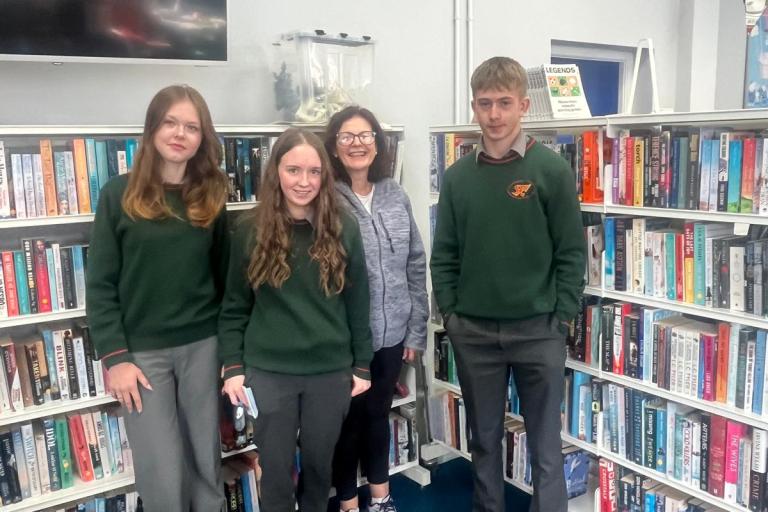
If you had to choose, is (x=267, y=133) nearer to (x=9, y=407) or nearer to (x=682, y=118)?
(x=9, y=407)

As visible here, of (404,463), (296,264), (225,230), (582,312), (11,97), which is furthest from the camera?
(404,463)

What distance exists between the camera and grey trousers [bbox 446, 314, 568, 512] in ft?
6.61

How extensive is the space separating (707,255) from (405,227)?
2.99 ft

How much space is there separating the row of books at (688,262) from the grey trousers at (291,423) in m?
0.96

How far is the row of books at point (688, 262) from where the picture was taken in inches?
73.1

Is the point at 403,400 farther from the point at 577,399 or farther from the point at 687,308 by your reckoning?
the point at 687,308

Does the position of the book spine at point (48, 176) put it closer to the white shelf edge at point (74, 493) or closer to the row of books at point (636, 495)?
the white shelf edge at point (74, 493)

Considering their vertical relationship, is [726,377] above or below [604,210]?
below

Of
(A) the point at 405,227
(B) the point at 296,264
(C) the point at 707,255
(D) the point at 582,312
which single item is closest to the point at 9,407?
(B) the point at 296,264

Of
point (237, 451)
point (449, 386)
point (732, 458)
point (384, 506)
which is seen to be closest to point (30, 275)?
point (237, 451)

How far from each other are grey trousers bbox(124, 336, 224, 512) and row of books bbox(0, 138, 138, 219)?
0.55m

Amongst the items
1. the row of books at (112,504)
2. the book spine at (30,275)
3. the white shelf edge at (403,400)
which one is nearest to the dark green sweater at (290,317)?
the book spine at (30,275)

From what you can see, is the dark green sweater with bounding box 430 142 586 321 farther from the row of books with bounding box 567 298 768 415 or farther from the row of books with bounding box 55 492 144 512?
the row of books with bounding box 55 492 144 512

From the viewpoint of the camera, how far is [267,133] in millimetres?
2414
